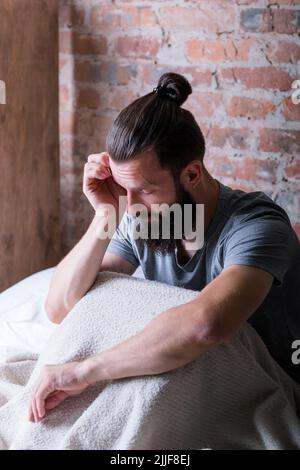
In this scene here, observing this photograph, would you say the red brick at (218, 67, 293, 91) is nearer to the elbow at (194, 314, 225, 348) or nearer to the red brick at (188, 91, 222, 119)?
the red brick at (188, 91, 222, 119)

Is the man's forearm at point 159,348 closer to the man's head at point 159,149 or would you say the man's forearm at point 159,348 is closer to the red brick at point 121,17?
the man's head at point 159,149

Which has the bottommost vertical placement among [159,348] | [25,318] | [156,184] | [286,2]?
[25,318]

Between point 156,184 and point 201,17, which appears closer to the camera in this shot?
point 156,184

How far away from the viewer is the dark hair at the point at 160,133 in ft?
4.91

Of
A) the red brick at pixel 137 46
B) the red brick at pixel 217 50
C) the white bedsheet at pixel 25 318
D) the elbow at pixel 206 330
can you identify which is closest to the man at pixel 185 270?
the elbow at pixel 206 330

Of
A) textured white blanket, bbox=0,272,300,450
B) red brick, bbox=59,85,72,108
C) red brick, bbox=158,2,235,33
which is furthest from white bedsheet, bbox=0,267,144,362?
red brick, bbox=158,2,235,33

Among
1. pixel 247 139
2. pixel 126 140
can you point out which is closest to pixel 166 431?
pixel 126 140

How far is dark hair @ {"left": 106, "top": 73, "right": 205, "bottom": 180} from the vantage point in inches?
58.9

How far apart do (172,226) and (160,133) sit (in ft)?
0.74

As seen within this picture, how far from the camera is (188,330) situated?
1.33m

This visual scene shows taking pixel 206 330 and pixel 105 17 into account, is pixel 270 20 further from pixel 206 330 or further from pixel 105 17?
pixel 206 330

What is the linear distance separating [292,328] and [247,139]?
0.75 meters

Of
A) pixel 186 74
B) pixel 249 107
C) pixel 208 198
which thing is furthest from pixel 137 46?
pixel 208 198

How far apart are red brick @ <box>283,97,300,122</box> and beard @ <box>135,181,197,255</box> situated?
0.63m
